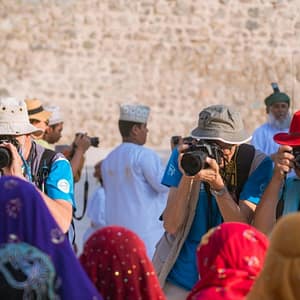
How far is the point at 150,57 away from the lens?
19.5 m

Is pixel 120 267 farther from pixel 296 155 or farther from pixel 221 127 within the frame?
pixel 221 127

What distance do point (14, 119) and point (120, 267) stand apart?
7.05ft

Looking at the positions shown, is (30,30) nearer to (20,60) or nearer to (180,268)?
(20,60)

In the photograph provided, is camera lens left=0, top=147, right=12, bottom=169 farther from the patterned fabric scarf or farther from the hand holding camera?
the patterned fabric scarf

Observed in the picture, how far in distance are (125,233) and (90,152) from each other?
45.4 ft

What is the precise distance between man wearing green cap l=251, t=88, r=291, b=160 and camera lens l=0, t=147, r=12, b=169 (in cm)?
472

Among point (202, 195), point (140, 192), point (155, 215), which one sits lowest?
point (155, 215)

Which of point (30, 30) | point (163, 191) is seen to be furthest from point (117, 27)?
point (163, 191)

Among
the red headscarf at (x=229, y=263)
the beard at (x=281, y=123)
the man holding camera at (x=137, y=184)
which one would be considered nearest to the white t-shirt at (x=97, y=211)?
the man holding camera at (x=137, y=184)

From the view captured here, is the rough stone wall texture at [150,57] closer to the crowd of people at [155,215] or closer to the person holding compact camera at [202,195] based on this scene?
the crowd of people at [155,215]

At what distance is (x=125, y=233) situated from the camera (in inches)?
143

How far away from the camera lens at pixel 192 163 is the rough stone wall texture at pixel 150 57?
45.9 feet

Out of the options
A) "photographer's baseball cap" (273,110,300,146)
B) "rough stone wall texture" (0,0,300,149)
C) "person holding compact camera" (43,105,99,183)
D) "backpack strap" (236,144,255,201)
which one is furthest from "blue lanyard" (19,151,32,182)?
"rough stone wall texture" (0,0,300,149)

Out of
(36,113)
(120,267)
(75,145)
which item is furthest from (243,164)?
(75,145)
